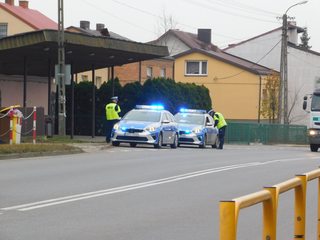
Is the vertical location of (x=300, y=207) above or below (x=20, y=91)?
below

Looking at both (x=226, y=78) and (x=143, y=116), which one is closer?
(x=143, y=116)

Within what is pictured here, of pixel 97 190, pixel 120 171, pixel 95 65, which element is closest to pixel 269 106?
pixel 95 65

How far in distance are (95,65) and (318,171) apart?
33.9 meters

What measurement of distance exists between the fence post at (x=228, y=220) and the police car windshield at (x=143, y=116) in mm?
26188

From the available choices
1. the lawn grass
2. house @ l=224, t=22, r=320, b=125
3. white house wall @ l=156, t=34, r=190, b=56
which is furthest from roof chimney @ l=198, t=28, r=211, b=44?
the lawn grass

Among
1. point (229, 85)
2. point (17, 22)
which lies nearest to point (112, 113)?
point (17, 22)

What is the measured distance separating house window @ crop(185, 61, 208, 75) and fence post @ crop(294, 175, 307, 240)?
210 feet

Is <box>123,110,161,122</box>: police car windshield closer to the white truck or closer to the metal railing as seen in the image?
the white truck

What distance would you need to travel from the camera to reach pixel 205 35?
82.1m

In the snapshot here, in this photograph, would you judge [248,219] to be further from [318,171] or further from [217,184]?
[217,184]

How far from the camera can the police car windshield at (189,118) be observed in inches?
1415

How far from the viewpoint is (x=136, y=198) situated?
44.4 feet

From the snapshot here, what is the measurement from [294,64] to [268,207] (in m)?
74.0

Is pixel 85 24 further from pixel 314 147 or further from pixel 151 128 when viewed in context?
pixel 151 128
